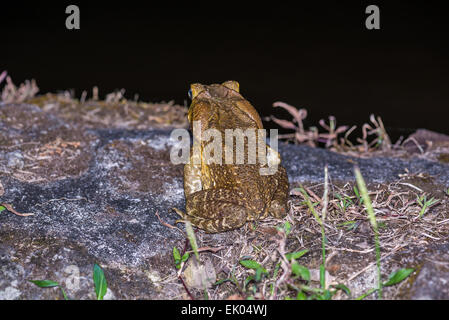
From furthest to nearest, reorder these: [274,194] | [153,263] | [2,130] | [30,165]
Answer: [2,130] → [30,165] → [274,194] → [153,263]

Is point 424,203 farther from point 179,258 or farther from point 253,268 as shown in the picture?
point 179,258

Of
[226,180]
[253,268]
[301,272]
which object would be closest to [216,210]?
[226,180]

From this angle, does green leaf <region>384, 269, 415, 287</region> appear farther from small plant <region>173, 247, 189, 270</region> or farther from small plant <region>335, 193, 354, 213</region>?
small plant <region>173, 247, 189, 270</region>

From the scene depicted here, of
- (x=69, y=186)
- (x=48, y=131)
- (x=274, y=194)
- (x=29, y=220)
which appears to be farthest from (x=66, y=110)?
(x=274, y=194)

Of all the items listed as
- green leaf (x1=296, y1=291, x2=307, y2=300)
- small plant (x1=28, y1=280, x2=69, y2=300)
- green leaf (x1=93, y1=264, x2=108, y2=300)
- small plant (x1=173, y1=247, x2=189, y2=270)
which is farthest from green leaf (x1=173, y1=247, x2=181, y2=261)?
green leaf (x1=296, y1=291, x2=307, y2=300)

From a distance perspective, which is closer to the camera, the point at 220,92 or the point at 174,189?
the point at 174,189

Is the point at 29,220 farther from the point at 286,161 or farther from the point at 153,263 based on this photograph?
the point at 286,161
